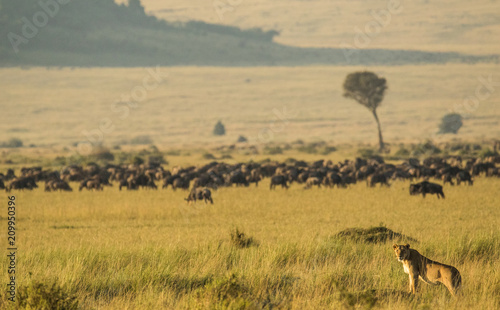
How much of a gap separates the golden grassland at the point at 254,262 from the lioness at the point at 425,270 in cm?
21

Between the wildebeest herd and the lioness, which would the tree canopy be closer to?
the wildebeest herd

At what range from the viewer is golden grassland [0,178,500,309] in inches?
389

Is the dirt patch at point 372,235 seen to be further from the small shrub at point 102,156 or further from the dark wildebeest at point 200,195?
the small shrub at point 102,156

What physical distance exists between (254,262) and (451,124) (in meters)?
127

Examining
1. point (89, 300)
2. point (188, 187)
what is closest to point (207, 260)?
point (89, 300)

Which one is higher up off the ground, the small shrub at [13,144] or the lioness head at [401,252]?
the lioness head at [401,252]

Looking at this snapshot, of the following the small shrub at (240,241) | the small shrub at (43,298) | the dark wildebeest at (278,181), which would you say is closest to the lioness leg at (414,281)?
the small shrub at (43,298)

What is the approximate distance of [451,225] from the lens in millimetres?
19500

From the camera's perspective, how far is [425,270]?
993 centimetres

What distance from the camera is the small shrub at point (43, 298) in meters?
9.02

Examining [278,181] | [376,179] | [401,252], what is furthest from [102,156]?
[401,252]

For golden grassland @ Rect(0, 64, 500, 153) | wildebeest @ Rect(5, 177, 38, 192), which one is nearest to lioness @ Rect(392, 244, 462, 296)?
wildebeest @ Rect(5, 177, 38, 192)

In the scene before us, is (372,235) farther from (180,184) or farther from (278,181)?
(180,184)

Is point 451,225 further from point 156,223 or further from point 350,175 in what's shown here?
point 350,175
